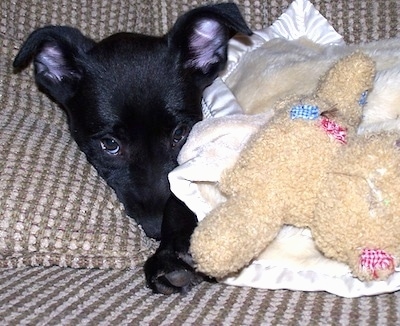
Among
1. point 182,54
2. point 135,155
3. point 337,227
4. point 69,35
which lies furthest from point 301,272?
point 69,35

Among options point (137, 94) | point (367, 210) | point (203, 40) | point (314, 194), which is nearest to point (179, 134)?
point (137, 94)

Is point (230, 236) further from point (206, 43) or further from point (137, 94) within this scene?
point (206, 43)

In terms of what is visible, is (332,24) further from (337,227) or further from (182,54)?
(337,227)

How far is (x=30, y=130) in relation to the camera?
229cm

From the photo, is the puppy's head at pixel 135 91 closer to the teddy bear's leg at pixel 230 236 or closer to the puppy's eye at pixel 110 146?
the puppy's eye at pixel 110 146

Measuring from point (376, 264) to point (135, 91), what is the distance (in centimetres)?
99

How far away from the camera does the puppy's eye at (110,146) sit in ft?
7.41

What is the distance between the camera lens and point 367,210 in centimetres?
146

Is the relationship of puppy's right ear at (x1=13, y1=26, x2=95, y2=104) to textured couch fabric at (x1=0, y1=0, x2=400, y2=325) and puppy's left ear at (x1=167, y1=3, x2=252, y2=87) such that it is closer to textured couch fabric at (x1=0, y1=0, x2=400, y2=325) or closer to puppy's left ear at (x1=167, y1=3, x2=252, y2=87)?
textured couch fabric at (x1=0, y1=0, x2=400, y2=325)

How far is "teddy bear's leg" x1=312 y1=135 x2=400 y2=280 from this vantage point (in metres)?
1.46

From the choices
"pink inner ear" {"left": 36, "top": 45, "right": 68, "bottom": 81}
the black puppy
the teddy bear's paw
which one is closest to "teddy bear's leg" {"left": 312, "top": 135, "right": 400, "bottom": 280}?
the teddy bear's paw

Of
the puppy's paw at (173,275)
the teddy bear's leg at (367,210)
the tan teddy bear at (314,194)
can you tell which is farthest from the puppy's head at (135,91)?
the teddy bear's leg at (367,210)

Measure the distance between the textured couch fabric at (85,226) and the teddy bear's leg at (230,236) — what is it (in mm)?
194

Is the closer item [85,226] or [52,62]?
[85,226]
